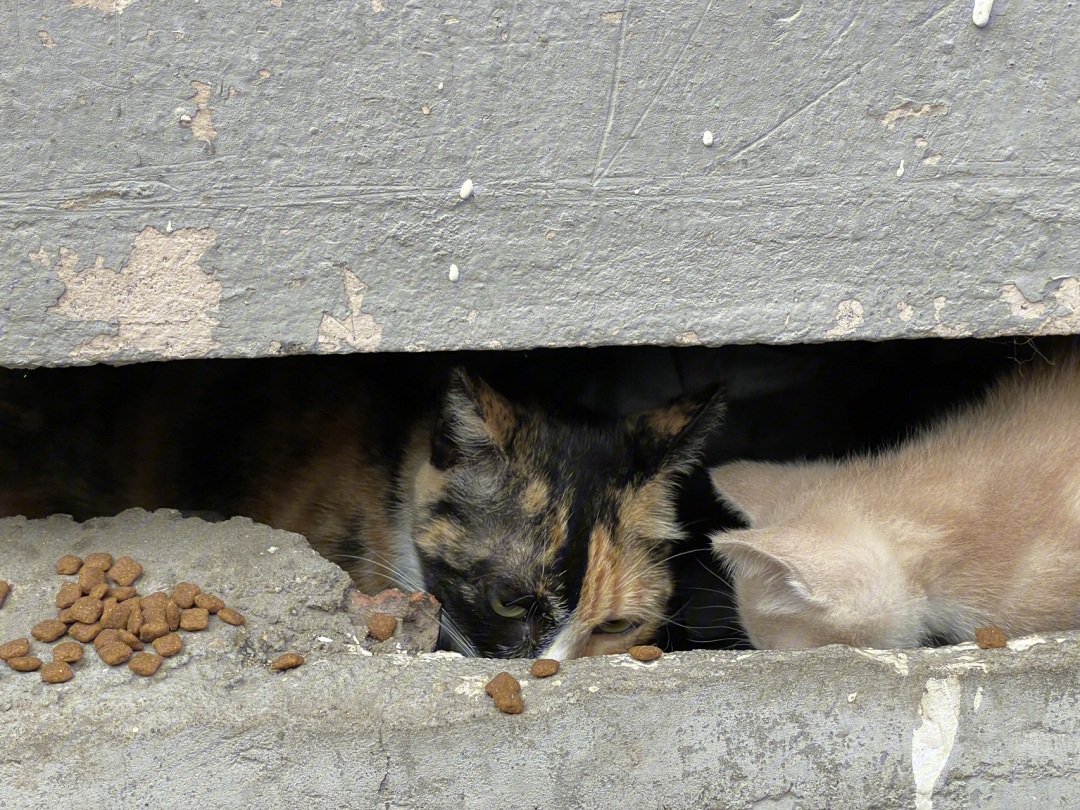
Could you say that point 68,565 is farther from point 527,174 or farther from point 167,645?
point 527,174

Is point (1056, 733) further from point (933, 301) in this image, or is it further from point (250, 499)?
point (250, 499)

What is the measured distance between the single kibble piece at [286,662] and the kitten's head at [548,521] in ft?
2.03

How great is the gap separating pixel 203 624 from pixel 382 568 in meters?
0.92

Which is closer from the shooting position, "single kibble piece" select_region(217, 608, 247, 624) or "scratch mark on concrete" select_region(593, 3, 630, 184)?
"scratch mark on concrete" select_region(593, 3, 630, 184)

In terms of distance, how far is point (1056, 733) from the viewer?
170cm

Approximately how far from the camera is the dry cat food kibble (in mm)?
1583

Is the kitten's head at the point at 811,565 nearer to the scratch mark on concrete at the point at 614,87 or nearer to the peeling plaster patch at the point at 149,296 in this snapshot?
the scratch mark on concrete at the point at 614,87

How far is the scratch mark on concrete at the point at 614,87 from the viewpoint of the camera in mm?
1442

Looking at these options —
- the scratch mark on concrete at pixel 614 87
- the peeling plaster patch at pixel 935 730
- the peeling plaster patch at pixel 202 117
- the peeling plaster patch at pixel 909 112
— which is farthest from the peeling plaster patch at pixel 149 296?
the peeling plaster patch at pixel 935 730

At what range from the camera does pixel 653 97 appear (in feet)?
4.89

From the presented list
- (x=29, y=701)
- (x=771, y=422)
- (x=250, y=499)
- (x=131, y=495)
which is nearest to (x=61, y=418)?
(x=131, y=495)

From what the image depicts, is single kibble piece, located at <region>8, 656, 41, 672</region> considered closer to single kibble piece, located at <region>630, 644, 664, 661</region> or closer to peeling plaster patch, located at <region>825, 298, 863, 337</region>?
single kibble piece, located at <region>630, 644, 664, 661</region>

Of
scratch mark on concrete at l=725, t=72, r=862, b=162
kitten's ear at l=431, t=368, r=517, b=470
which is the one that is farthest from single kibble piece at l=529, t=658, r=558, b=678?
scratch mark on concrete at l=725, t=72, r=862, b=162

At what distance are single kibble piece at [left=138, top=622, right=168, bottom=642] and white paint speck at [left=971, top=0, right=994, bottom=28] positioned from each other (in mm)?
1783
